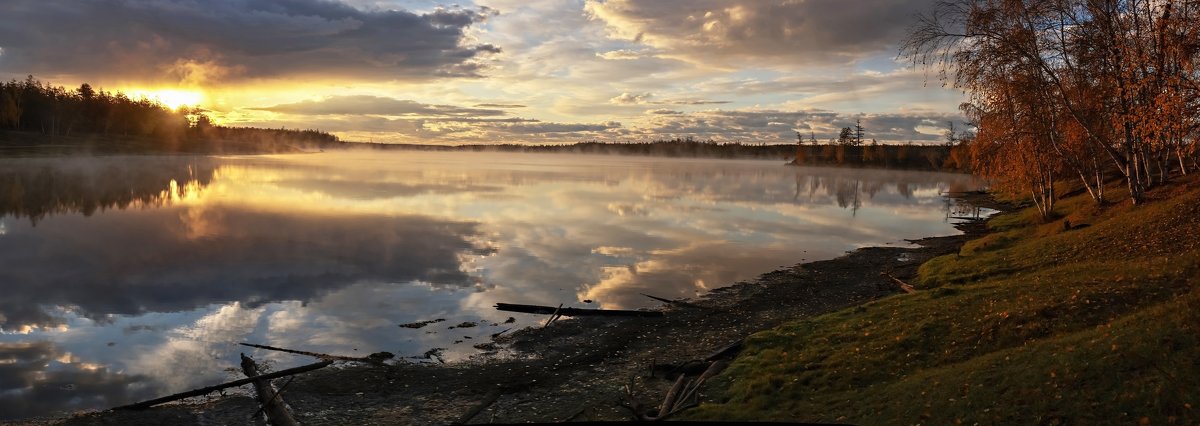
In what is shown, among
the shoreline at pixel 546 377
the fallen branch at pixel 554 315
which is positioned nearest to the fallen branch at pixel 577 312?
the fallen branch at pixel 554 315

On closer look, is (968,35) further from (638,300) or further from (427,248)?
(427,248)

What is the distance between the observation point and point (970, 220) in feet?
228

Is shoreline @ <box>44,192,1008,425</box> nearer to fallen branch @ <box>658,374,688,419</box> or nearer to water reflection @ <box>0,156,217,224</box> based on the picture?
fallen branch @ <box>658,374,688,419</box>

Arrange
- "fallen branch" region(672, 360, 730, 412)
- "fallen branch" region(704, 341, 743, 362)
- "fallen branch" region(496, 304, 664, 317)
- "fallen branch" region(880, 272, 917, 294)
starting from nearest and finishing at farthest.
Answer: "fallen branch" region(672, 360, 730, 412), "fallen branch" region(704, 341, 743, 362), "fallen branch" region(496, 304, 664, 317), "fallen branch" region(880, 272, 917, 294)

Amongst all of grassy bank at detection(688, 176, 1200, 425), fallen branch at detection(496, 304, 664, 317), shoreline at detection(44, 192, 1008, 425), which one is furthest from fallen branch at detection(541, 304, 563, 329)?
grassy bank at detection(688, 176, 1200, 425)

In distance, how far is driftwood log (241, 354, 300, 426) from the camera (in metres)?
16.5

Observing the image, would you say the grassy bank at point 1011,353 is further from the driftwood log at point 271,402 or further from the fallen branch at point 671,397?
the driftwood log at point 271,402

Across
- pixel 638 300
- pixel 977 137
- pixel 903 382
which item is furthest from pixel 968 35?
pixel 903 382

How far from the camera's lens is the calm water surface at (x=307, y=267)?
21906 millimetres

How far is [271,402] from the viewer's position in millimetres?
17297

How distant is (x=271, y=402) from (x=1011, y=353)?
61.4 feet

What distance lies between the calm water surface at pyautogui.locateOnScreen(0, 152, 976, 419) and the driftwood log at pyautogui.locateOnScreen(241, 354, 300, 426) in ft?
5.79

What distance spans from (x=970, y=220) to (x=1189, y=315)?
2410 inches

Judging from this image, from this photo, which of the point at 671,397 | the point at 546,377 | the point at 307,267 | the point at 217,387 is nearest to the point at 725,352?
the point at 671,397
